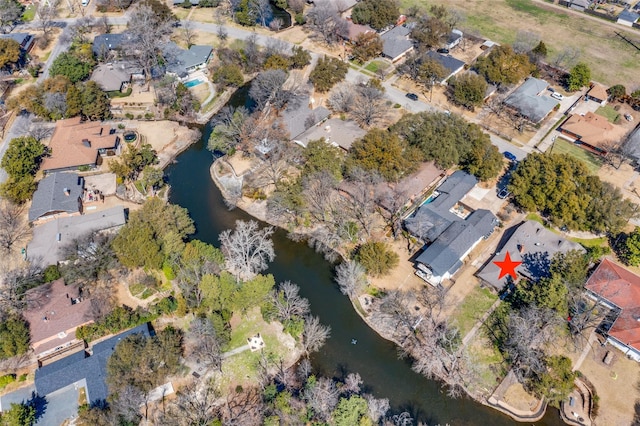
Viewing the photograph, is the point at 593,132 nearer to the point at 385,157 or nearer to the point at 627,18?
the point at 385,157

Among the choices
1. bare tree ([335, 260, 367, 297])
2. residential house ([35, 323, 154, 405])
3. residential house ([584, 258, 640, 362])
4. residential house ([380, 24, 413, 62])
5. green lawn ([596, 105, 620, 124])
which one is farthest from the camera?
residential house ([380, 24, 413, 62])

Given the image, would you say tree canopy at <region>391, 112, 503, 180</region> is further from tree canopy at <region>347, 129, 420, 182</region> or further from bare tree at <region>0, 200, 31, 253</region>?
bare tree at <region>0, 200, 31, 253</region>

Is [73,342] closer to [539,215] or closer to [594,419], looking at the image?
[594,419]

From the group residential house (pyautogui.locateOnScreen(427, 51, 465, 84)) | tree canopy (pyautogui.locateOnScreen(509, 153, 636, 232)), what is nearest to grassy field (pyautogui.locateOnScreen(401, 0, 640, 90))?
residential house (pyautogui.locateOnScreen(427, 51, 465, 84))

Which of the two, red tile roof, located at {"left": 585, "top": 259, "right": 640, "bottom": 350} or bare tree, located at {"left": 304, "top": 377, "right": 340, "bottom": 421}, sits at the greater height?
red tile roof, located at {"left": 585, "top": 259, "right": 640, "bottom": 350}

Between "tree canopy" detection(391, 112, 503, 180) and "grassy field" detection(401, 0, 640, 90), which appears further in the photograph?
"grassy field" detection(401, 0, 640, 90)

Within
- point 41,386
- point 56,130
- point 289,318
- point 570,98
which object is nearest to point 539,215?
point 570,98

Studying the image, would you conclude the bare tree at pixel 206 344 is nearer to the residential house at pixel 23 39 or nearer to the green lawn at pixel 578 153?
the green lawn at pixel 578 153

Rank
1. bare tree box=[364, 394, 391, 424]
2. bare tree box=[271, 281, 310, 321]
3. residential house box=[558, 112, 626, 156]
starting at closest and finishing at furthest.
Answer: bare tree box=[364, 394, 391, 424] → bare tree box=[271, 281, 310, 321] → residential house box=[558, 112, 626, 156]
